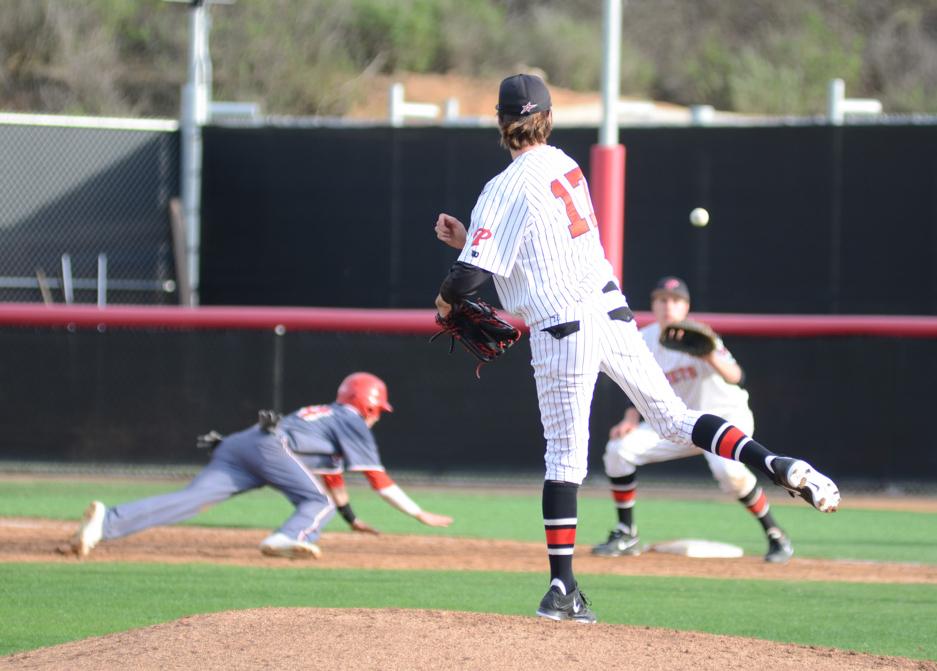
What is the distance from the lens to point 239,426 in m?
11.8

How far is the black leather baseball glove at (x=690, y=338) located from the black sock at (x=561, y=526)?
2086 millimetres

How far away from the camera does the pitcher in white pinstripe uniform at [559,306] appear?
183 inches

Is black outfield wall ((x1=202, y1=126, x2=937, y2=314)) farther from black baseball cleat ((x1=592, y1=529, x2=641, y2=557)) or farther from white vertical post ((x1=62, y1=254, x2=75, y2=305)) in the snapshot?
black baseball cleat ((x1=592, y1=529, x2=641, y2=557))

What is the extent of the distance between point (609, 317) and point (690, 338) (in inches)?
89.0

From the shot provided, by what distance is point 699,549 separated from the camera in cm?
768

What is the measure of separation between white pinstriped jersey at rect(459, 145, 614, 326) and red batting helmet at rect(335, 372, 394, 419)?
2720 mm

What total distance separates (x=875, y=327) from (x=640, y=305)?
3458 millimetres

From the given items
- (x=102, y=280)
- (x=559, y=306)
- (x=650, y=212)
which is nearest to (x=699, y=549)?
(x=559, y=306)

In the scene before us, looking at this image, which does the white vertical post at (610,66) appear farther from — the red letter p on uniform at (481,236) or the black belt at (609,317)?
the red letter p on uniform at (481,236)

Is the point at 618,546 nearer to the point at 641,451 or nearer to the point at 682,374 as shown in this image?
the point at 641,451

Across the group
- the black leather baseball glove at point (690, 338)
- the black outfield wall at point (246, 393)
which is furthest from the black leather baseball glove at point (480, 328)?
the black outfield wall at point (246, 393)

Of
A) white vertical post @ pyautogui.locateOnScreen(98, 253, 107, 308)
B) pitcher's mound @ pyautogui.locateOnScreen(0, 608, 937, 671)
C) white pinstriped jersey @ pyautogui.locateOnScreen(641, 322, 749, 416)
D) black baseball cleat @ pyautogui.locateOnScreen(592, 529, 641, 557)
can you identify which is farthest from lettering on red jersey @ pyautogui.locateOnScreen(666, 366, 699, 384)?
white vertical post @ pyautogui.locateOnScreen(98, 253, 107, 308)

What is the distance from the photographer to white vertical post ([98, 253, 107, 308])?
1552 cm

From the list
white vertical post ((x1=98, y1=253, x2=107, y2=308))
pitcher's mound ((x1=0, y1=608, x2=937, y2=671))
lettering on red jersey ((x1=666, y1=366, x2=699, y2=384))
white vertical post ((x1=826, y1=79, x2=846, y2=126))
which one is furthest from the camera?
white vertical post ((x1=98, y1=253, x2=107, y2=308))
